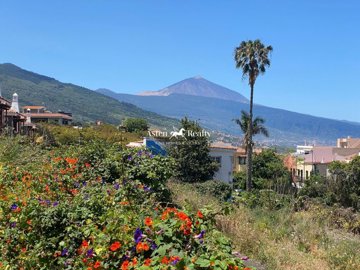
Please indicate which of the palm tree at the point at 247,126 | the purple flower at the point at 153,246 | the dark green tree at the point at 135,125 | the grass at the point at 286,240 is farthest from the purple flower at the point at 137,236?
the dark green tree at the point at 135,125

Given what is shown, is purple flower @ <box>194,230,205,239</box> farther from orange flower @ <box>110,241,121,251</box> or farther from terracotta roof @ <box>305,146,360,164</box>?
terracotta roof @ <box>305,146,360,164</box>

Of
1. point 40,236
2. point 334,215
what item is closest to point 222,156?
point 334,215

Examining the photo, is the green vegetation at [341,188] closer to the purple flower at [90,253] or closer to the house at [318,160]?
the house at [318,160]

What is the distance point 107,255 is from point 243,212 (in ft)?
15.3

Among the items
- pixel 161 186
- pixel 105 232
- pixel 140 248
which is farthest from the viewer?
pixel 161 186

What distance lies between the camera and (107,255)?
12.1ft

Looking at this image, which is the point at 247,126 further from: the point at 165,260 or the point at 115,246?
the point at 165,260

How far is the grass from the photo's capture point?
604cm

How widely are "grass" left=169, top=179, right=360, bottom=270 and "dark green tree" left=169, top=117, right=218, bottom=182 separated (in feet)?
98.7

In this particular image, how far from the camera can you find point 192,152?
130 feet

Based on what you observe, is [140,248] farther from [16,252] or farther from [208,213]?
[16,252]

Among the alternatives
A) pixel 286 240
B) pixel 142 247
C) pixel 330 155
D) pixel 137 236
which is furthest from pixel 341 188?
pixel 142 247

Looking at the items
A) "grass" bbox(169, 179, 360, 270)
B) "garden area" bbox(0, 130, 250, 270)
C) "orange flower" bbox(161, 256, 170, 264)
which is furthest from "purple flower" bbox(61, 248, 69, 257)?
"grass" bbox(169, 179, 360, 270)

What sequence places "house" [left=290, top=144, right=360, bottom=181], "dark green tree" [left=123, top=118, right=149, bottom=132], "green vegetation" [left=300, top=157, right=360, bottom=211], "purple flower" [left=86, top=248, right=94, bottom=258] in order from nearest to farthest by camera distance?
"purple flower" [left=86, top=248, right=94, bottom=258] → "green vegetation" [left=300, top=157, right=360, bottom=211] → "house" [left=290, top=144, right=360, bottom=181] → "dark green tree" [left=123, top=118, right=149, bottom=132]
